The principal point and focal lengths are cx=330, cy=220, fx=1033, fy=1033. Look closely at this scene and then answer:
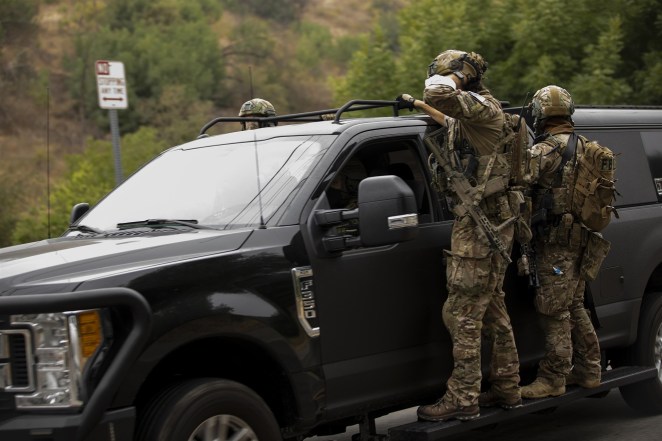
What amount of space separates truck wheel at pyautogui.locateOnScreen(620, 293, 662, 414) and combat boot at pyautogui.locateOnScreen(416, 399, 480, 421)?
2187 millimetres

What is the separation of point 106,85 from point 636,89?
8.62 meters

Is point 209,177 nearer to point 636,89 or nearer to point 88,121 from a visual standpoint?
point 636,89

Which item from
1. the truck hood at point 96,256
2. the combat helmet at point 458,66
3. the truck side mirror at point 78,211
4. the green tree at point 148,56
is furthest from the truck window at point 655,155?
the green tree at point 148,56

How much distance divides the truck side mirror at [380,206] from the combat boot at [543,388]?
5.60 feet

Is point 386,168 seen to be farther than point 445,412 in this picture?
Yes

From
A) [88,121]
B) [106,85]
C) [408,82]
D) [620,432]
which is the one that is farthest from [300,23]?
[620,432]

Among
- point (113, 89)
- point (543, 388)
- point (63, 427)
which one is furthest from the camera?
point (113, 89)

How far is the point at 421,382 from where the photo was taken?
17.6 feet

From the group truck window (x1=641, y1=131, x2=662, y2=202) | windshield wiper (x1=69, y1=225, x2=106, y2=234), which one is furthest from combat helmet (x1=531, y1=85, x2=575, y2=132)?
windshield wiper (x1=69, y1=225, x2=106, y2=234)

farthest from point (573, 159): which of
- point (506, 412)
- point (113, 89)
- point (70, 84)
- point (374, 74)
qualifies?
point (70, 84)

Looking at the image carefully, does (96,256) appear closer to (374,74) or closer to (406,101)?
(406,101)

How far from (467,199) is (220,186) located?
50.8 inches

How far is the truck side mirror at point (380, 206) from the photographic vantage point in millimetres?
4680

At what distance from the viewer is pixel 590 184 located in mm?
6207
